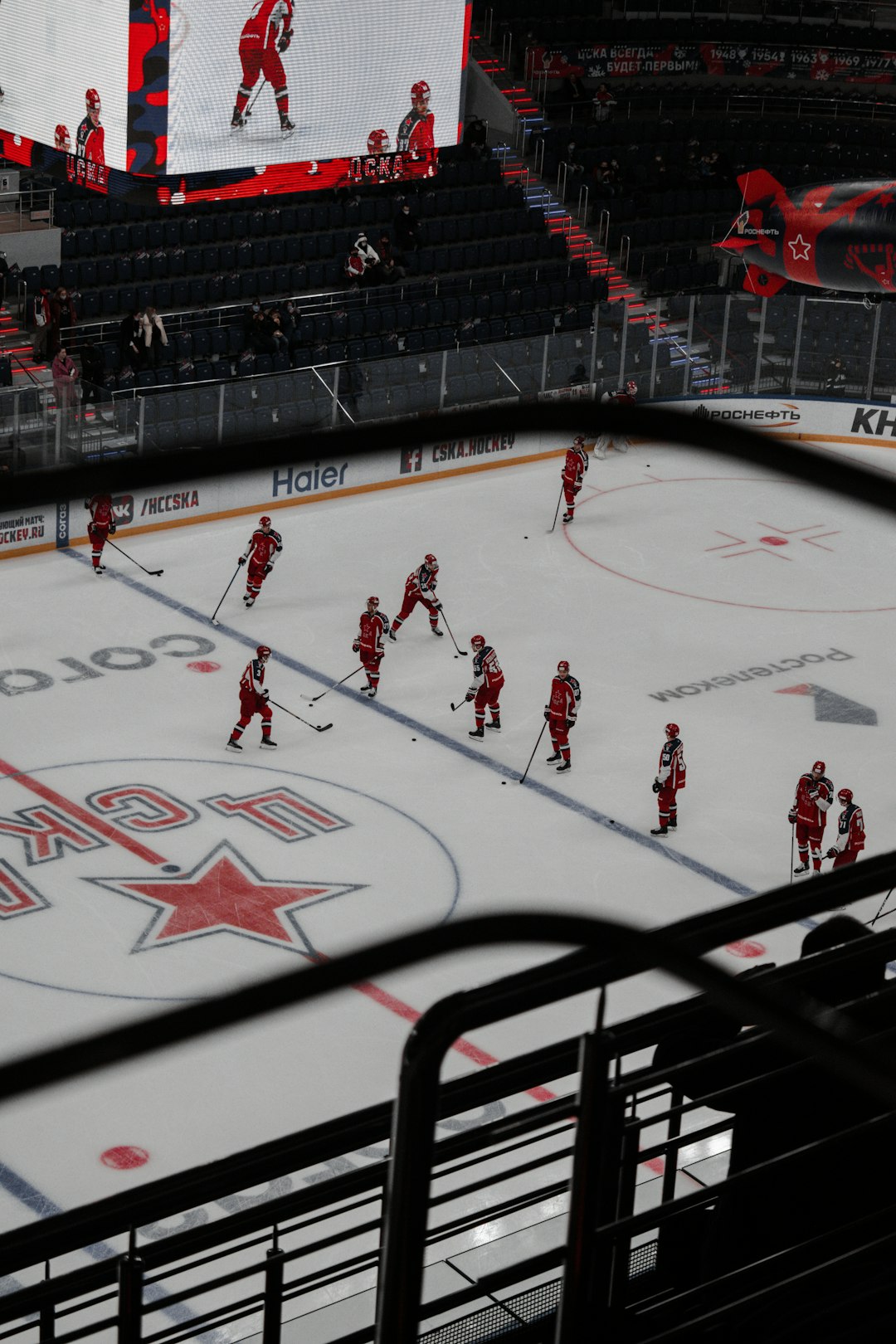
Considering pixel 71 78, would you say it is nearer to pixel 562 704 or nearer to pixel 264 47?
pixel 264 47

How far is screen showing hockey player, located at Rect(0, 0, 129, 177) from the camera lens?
20859 mm

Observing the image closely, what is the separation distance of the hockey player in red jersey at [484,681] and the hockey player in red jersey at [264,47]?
949cm

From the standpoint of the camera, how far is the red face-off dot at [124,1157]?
10016mm

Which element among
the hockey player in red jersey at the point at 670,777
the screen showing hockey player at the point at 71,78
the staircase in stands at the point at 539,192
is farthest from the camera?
the staircase in stands at the point at 539,192

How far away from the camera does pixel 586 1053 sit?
2.47 meters

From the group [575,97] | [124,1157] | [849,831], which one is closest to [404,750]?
[849,831]

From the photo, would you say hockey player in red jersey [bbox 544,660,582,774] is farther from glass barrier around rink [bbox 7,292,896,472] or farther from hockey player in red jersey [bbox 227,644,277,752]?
glass barrier around rink [bbox 7,292,896,472]

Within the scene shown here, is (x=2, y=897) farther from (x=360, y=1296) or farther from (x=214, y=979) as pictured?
(x=360, y=1296)

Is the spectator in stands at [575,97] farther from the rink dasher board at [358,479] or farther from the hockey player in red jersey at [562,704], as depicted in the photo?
the hockey player in red jersey at [562,704]

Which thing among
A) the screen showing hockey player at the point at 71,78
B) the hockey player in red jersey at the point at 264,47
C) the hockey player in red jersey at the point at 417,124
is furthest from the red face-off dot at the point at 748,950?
the hockey player in red jersey at the point at 417,124

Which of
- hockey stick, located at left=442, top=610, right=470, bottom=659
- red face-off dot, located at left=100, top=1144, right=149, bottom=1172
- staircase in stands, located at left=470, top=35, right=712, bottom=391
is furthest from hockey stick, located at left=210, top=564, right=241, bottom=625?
staircase in stands, located at left=470, top=35, right=712, bottom=391

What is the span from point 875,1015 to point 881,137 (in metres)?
31.6

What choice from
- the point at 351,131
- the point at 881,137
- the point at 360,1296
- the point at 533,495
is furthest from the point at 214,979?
the point at 881,137

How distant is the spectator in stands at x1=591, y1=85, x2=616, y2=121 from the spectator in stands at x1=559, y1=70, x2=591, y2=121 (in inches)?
7.5
